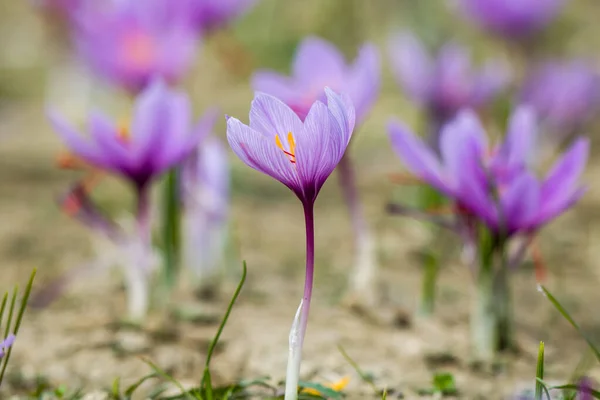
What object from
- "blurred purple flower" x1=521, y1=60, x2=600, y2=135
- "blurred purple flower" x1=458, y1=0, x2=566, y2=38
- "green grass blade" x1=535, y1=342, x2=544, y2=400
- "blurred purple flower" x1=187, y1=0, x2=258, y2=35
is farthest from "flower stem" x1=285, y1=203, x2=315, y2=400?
"blurred purple flower" x1=458, y1=0, x2=566, y2=38

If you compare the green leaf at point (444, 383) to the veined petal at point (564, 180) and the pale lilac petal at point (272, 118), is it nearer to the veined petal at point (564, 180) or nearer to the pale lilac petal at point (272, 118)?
the veined petal at point (564, 180)

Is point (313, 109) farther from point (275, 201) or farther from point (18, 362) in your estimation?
point (275, 201)

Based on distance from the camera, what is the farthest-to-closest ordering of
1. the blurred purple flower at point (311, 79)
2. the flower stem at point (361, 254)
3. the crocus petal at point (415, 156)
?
the flower stem at point (361, 254) → the blurred purple flower at point (311, 79) → the crocus petal at point (415, 156)

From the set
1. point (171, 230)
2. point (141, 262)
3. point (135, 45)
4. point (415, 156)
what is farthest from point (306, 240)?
point (135, 45)

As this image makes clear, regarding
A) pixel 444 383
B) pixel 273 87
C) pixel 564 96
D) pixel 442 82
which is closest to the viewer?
pixel 444 383

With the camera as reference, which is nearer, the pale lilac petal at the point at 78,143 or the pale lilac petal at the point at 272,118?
the pale lilac petal at the point at 272,118

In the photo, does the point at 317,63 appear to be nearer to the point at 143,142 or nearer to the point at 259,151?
the point at 143,142

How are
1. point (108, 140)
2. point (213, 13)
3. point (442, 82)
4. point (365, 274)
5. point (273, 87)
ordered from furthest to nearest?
1. point (442, 82)
2. point (213, 13)
3. point (365, 274)
4. point (273, 87)
5. point (108, 140)

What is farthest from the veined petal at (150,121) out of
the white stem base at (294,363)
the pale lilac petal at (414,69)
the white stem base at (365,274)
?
the pale lilac petal at (414,69)

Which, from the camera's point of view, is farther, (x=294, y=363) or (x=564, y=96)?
(x=564, y=96)
